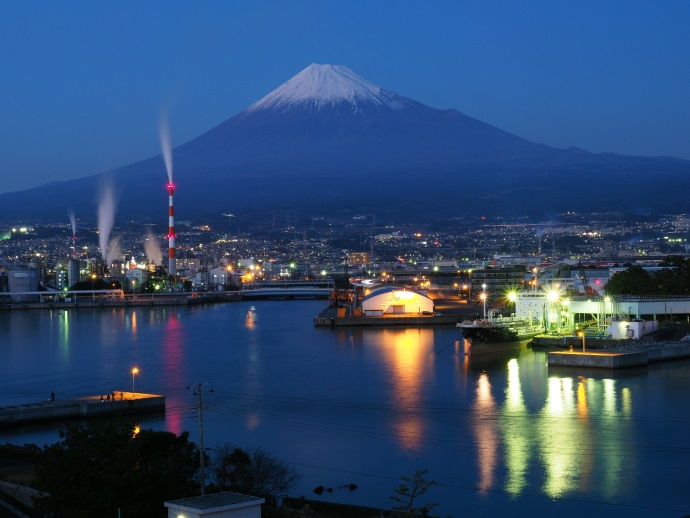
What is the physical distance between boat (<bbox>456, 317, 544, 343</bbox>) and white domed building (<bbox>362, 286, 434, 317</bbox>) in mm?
3434

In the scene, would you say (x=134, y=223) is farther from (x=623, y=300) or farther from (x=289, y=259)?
(x=623, y=300)

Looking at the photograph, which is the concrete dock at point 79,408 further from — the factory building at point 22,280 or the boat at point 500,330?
the factory building at point 22,280

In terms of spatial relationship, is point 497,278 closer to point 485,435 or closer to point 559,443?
point 485,435

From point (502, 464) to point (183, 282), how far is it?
21457mm

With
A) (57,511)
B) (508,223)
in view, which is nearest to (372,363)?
(57,511)

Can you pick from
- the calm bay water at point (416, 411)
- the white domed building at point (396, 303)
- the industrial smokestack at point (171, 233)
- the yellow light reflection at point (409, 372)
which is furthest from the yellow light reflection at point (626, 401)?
the industrial smokestack at point (171, 233)

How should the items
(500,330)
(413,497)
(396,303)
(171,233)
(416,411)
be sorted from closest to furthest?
(413,497), (416,411), (500,330), (396,303), (171,233)

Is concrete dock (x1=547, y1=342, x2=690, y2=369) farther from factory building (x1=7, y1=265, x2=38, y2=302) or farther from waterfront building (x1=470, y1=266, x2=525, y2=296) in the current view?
factory building (x1=7, y1=265, x2=38, y2=302)

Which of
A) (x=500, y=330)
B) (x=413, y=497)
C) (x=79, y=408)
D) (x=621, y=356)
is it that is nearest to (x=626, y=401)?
(x=621, y=356)

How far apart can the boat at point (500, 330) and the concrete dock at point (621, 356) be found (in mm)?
1534

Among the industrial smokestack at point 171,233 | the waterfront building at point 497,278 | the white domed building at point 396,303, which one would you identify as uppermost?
the industrial smokestack at point 171,233

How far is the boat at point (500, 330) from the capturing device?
11312 millimetres

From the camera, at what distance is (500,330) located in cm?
1146

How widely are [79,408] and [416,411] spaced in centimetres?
217
